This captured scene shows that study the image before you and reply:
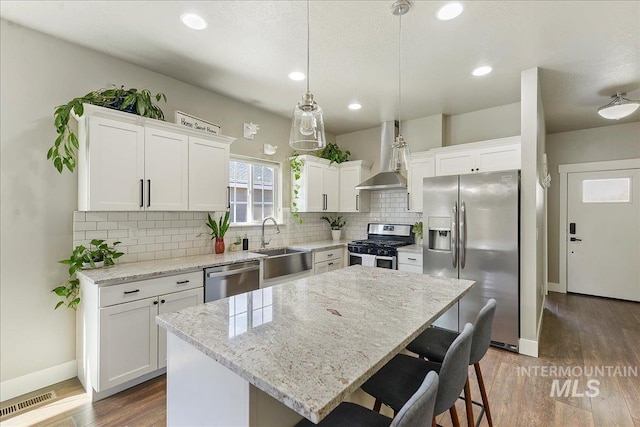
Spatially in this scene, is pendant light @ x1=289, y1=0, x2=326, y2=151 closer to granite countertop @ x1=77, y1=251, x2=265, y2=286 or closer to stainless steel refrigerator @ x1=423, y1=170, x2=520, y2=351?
granite countertop @ x1=77, y1=251, x2=265, y2=286

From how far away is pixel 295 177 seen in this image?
4.55 m

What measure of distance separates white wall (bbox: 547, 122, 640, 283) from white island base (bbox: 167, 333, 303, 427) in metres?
Result: 5.92

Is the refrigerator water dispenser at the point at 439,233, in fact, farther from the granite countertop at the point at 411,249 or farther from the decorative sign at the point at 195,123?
the decorative sign at the point at 195,123

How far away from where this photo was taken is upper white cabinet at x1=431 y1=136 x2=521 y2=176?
11.2 feet

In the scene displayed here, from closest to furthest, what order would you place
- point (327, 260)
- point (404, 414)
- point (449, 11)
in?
point (404, 414)
point (449, 11)
point (327, 260)

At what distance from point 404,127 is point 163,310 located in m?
4.06

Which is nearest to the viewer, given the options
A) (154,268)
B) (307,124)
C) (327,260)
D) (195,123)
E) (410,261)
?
(307,124)

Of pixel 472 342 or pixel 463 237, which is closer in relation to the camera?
pixel 472 342

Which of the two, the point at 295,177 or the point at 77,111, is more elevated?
the point at 77,111

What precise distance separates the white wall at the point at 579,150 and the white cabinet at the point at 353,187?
3.26 metres

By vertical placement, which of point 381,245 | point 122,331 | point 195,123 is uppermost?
point 195,123

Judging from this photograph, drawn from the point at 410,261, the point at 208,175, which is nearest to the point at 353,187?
the point at 410,261

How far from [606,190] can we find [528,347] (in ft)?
11.7

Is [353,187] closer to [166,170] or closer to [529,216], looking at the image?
[529,216]
